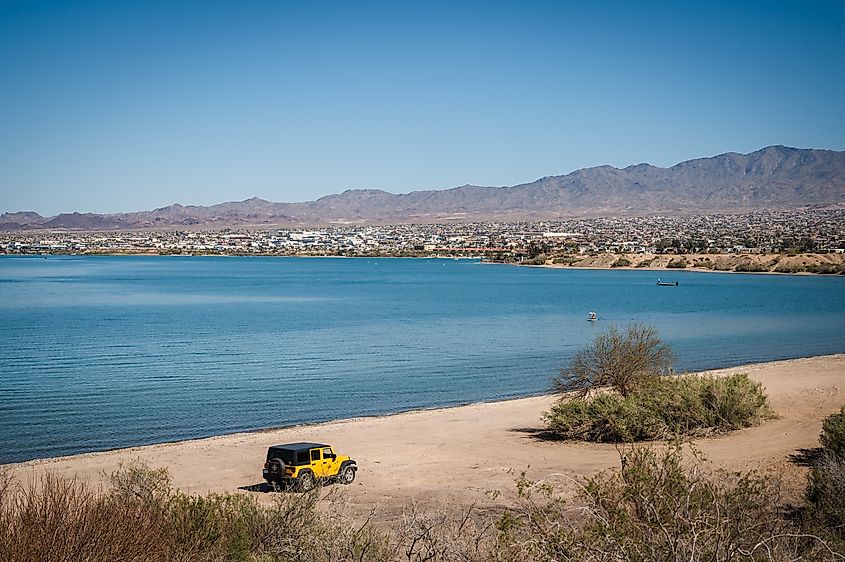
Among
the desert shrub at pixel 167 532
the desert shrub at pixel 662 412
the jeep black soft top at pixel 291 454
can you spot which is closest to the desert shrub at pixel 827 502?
the desert shrub at pixel 167 532

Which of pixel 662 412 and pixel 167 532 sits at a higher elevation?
pixel 167 532

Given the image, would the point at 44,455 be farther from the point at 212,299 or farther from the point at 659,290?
the point at 659,290

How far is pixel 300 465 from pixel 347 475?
144 cm

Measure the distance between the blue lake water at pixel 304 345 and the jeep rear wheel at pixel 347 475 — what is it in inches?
355

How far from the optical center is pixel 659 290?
350 ft

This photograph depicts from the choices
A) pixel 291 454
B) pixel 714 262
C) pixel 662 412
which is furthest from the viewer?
pixel 714 262

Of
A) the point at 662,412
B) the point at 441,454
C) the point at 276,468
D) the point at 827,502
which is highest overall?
the point at 827,502

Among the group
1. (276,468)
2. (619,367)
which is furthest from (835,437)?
(276,468)

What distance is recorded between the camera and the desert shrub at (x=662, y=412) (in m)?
23.9

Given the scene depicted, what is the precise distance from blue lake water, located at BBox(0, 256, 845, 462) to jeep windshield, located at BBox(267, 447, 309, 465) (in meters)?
8.75

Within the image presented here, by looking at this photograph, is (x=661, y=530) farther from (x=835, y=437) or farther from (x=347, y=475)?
(x=347, y=475)

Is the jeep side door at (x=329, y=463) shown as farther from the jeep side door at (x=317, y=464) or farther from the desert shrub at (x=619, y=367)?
the desert shrub at (x=619, y=367)

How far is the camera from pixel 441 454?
2388 cm

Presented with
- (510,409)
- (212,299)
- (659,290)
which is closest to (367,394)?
(510,409)
